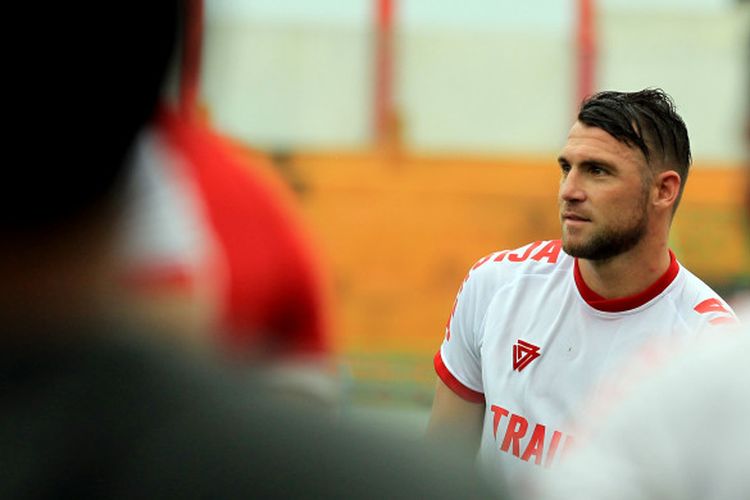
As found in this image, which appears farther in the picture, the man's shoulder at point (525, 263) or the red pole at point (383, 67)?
the red pole at point (383, 67)

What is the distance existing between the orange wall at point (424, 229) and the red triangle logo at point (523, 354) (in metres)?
4.64

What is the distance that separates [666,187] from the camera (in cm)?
302

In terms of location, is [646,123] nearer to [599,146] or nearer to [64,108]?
[599,146]

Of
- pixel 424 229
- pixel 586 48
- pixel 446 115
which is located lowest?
pixel 424 229

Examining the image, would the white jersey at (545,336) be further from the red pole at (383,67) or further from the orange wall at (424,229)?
the red pole at (383,67)

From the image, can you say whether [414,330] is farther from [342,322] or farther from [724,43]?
[724,43]

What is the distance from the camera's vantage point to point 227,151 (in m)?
1.93

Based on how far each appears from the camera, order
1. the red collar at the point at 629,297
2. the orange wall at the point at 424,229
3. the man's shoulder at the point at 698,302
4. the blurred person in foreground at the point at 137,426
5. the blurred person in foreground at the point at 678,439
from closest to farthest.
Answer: the blurred person in foreground at the point at 137,426 < the blurred person in foreground at the point at 678,439 < the man's shoulder at the point at 698,302 < the red collar at the point at 629,297 < the orange wall at the point at 424,229

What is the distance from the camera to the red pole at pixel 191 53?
88cm

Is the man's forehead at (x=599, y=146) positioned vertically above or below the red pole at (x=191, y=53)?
below

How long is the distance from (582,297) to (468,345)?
29 centimetres

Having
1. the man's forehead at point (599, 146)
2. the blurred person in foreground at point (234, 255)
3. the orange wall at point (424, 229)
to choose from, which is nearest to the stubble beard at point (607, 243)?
the man's forehead at point (599, 146)

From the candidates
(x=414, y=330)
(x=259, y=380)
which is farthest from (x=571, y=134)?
(x=414, y=330)

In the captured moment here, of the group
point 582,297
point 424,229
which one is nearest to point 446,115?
point 424,229
